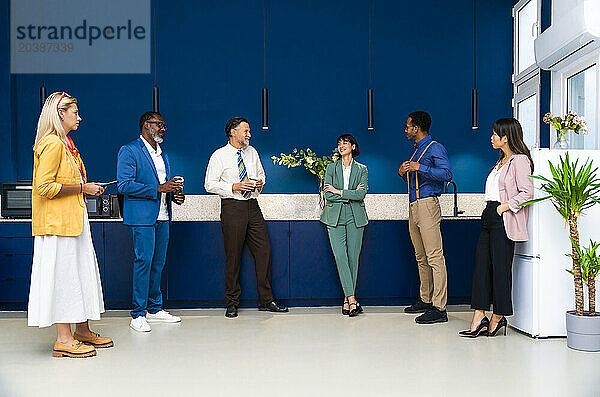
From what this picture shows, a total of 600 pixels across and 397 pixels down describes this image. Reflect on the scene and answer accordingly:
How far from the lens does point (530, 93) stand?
5.96 meters

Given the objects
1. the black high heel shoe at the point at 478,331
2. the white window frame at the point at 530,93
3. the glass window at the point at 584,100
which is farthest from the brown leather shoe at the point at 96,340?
the white window frame at the point at 530,93

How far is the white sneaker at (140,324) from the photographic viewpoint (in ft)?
14.8

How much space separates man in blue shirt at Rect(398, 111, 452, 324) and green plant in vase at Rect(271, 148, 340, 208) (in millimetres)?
1015

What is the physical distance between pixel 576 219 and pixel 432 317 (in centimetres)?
136

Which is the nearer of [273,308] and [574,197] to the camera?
[574,197]

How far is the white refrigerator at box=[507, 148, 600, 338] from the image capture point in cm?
419

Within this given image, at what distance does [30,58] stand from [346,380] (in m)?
4.76

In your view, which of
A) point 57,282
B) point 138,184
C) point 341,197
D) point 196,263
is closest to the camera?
point 57,282

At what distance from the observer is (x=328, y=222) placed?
207 inches

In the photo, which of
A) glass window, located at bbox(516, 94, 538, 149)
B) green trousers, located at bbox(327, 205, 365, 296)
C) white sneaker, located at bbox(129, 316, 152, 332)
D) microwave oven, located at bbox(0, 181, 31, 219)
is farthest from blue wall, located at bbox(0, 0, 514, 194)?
white sneaker, located at bbox(129, 316, 152, 332)

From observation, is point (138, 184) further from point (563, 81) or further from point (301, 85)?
point (563, 81)

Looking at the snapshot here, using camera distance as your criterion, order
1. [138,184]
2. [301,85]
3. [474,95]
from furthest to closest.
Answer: [301,85] → [474,95] → [138,184]

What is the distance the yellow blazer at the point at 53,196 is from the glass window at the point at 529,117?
4.28m

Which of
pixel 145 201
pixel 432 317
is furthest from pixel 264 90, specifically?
pixel 432 317
